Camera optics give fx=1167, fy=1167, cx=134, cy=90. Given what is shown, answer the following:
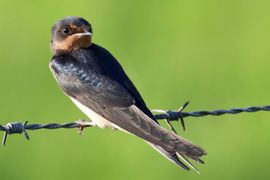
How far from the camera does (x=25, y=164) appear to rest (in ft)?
28.4

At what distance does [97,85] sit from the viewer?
6.91m

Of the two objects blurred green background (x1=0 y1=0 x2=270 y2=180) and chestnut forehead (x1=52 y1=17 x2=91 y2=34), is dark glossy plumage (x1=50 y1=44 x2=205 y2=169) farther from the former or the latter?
blurred green background (x1=0 y1=0 x2=270 y2=180)

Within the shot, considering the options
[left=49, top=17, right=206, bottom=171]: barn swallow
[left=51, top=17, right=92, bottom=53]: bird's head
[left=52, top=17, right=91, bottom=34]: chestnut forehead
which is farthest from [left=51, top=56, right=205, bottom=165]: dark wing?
[left=52, top=17, right=91, bottom=34]: chestnut forehead

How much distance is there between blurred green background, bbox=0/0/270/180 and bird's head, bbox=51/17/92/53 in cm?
148

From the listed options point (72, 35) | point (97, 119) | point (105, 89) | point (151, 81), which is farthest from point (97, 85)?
point (151, 81)

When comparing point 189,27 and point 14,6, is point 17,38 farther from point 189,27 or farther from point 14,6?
point 189,27

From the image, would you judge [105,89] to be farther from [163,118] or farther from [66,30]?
[66,30]

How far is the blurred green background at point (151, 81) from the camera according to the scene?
8.66 metres

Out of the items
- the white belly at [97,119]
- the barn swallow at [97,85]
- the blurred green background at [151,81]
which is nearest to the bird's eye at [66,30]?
the barn swallow at [97,85]

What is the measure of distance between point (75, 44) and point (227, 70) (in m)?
2.84

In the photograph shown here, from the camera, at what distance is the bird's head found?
726 cm

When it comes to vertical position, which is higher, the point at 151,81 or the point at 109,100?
the point at 109,100

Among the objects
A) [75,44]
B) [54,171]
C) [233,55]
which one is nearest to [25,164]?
[54,171]

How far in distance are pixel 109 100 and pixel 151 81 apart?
9.40 feet
